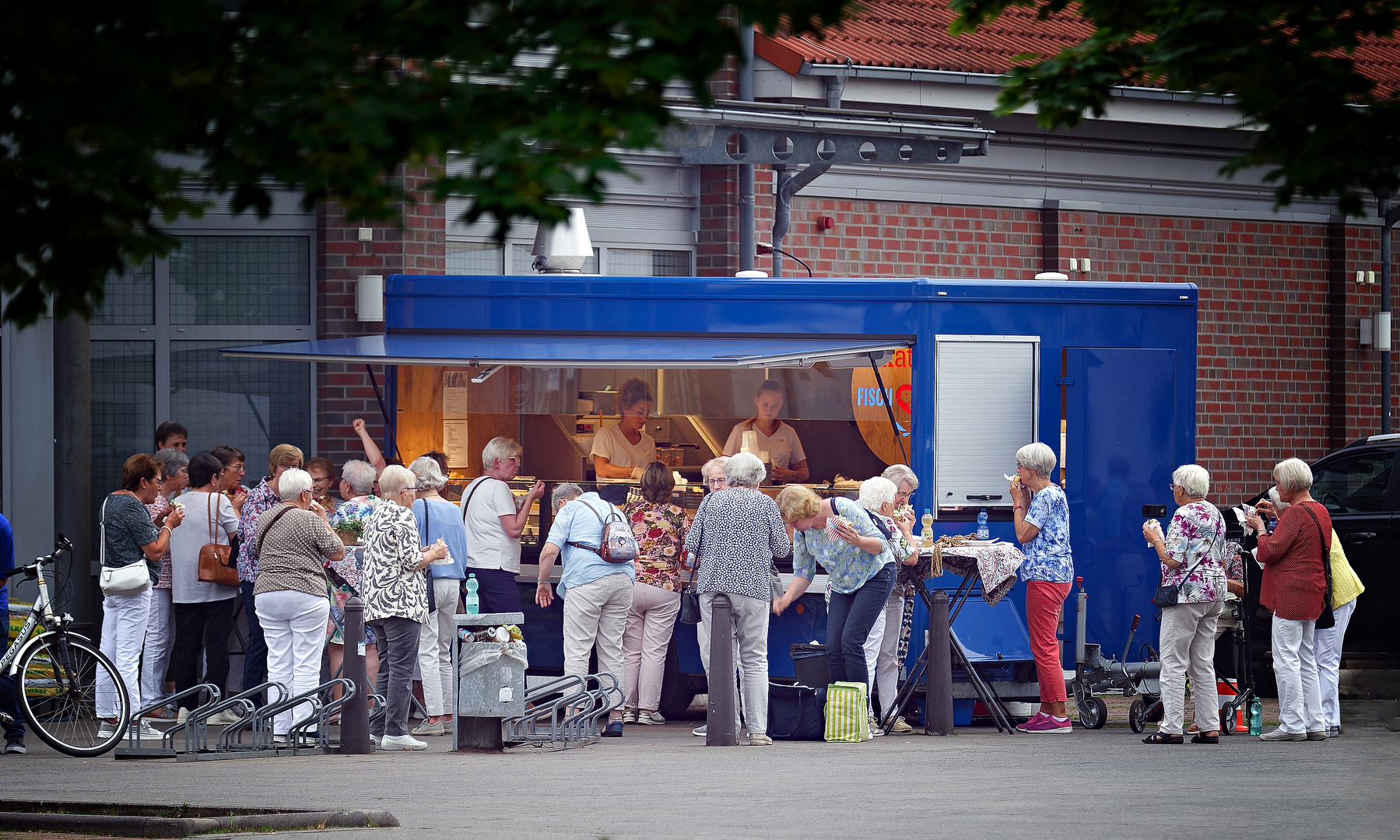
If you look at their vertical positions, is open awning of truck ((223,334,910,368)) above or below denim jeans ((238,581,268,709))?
above

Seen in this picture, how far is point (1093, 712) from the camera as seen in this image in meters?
10.8

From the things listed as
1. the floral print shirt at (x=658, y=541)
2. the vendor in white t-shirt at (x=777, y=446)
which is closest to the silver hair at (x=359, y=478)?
the floral print shirt at (x=658, y=541)

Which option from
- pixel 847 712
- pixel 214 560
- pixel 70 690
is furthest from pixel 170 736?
pixel 847 712

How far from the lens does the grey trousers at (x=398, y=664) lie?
9.63 meters

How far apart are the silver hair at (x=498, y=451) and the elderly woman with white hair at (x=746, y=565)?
1677mm

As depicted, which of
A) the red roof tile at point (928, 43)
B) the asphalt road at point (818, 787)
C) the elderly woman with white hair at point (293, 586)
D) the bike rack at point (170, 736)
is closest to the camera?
the asphalt road at point (818, 787)

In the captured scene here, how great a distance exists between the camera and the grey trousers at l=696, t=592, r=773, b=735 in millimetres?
9961

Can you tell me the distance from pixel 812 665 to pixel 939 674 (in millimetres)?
788

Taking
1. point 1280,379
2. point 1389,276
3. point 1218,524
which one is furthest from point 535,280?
point 1389,276

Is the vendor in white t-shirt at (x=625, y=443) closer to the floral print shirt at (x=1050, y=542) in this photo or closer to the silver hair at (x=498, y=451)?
the silver hair at (x=498, y=451)

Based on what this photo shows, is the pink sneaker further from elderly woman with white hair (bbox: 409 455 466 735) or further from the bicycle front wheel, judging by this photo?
the bicycle front wheel

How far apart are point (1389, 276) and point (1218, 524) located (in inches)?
369

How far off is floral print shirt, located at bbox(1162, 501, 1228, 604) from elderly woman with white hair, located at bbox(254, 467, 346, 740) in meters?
4.88

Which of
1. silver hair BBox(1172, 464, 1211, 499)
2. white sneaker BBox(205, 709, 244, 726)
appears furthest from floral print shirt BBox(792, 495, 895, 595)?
white sneaker BBox(205, 709, 244, 726)
